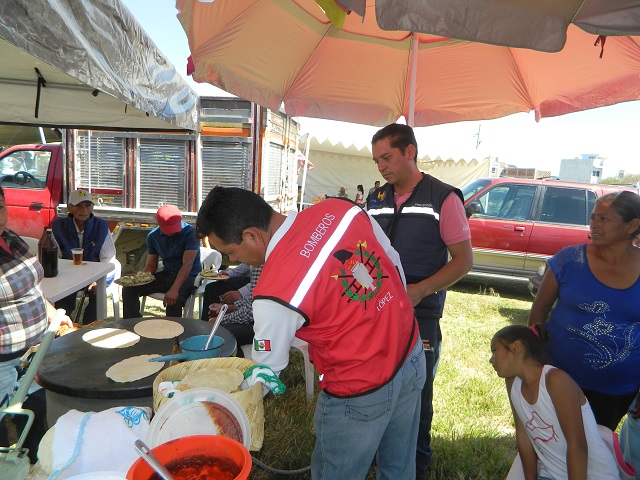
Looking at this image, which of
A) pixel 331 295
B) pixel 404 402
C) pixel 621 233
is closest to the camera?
pixel 331 295

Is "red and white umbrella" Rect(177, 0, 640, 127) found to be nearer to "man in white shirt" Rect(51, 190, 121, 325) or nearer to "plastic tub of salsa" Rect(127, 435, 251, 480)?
"man in white shirt" Rect(51, 190, 121, 325)

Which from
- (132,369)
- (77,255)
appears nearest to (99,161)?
(77,255)

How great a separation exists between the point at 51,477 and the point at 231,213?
2.81 ft

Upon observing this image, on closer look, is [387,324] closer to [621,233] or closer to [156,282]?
[621,233]

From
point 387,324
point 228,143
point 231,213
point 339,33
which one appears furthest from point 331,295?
point 228,143

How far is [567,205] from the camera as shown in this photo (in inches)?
256

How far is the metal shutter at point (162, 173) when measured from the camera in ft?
22.4

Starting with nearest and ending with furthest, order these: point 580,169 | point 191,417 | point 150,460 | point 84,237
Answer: point 150,460 → point 191,417 → point 84,237 → point 580,169

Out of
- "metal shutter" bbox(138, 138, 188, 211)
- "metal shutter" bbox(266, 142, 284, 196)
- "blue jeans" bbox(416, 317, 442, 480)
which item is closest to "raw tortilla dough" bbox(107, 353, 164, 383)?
"blue jeans" bbox(416, 317, 442, 480)

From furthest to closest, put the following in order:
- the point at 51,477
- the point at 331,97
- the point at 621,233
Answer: the point at 331,97, the point at 621,233, the point at 51,477

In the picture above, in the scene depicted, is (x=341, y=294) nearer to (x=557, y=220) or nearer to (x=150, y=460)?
(x=150, y=460)

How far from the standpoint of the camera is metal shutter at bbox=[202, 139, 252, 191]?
22.6ft

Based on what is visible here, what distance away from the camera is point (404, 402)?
5.19 feet

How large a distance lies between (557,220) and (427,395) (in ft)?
17.6
